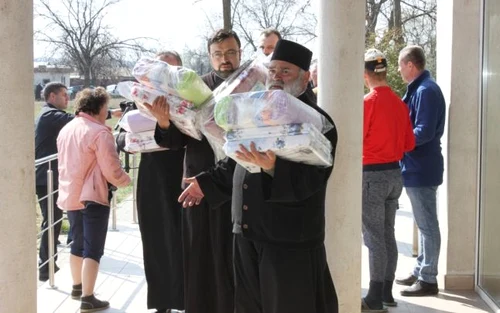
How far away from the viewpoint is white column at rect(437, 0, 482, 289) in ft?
17.0

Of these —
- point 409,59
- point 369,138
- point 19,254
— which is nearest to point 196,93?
point 19,254

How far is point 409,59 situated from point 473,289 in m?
1.90

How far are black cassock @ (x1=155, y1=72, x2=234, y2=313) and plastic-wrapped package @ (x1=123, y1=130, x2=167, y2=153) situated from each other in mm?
319

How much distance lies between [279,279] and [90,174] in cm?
238

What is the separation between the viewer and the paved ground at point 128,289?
5.09 metres

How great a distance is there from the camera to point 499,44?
4875mm

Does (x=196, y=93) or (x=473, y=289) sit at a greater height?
(x=196, y=93)

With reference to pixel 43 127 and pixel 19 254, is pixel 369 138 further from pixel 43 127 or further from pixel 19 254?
pixel 43 127

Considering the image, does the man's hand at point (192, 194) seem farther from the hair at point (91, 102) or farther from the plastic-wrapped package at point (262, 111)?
the hair at point (91, 102)

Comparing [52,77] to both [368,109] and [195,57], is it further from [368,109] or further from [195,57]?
[368,109]

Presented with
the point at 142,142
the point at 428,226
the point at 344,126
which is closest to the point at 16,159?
the point at 142,142

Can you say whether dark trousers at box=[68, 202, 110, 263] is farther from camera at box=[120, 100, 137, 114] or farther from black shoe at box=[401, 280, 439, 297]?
black shoe at box=[401, 280, 439, 297]

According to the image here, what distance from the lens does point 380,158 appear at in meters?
4.85

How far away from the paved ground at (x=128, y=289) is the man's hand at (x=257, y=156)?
2.46m
